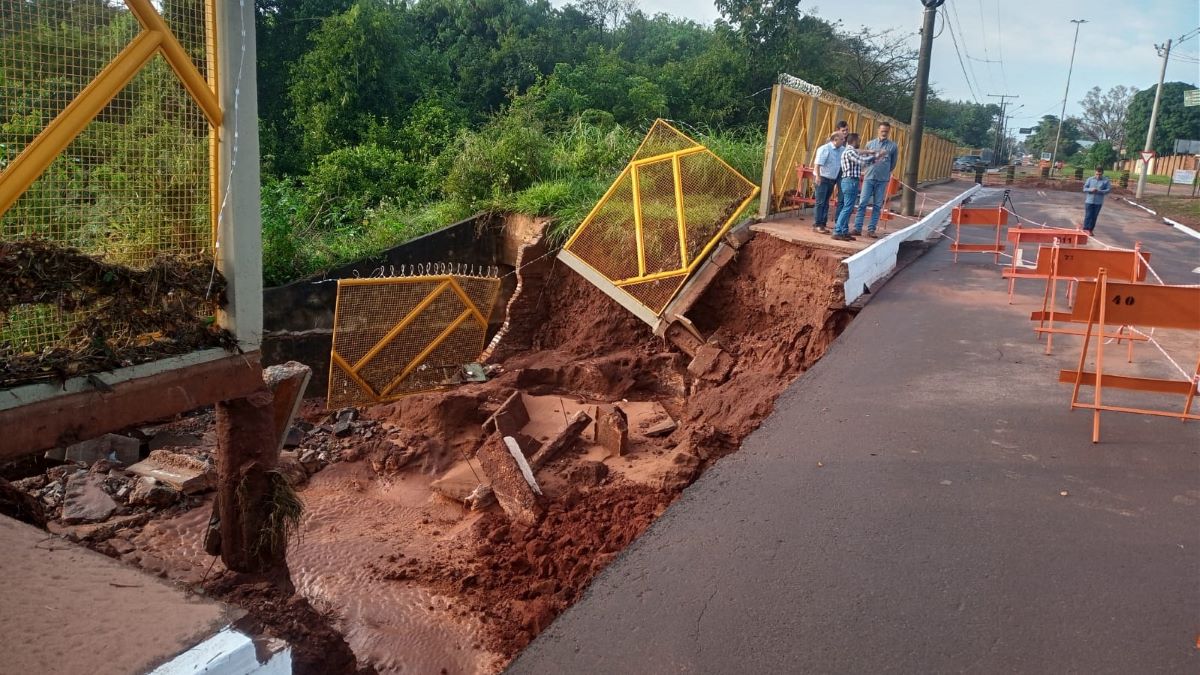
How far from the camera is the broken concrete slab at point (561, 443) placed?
7.65 metres

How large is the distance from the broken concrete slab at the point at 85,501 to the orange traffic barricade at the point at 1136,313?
7.98 meters

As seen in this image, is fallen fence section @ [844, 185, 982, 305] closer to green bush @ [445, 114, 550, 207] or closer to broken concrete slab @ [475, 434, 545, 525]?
broken concrete slab @ [475, 434, 545, 525]

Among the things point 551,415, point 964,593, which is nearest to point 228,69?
point 964,593

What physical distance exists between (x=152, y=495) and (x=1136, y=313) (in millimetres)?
8116

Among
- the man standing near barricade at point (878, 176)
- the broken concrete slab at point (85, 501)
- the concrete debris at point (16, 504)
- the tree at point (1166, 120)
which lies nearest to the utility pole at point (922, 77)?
the man standing near barricade at point (878, 176)

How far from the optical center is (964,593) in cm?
345

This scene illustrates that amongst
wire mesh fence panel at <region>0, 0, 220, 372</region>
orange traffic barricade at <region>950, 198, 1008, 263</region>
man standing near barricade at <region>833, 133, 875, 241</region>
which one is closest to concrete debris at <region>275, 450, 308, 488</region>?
wire mesh fence panel at <region>0, 0, 220, 372</region>

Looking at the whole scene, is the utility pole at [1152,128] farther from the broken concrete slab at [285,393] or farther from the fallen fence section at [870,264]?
the broken concrete slab at [285,393]

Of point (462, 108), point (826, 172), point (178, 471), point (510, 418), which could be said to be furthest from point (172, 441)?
point (462, 108)

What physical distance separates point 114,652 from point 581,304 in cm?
1050

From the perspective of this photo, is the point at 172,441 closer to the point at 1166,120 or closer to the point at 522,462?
the point at 522,462

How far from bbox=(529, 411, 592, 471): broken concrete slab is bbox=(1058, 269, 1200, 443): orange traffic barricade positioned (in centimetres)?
440

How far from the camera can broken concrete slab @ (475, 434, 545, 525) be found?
22.0ft

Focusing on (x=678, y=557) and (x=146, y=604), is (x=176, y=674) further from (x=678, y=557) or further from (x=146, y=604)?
(x=678, y=557)
